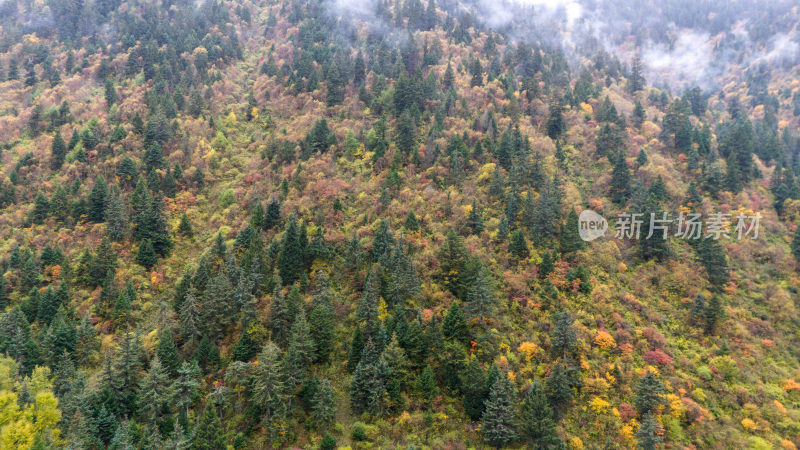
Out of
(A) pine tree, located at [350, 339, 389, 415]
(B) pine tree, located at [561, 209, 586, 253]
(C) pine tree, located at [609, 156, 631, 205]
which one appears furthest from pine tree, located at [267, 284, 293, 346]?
(C) pine tree, located at [609, 156, 631, 205]

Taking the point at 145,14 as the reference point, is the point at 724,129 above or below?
below

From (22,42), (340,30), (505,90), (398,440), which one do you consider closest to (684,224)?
(505,90)

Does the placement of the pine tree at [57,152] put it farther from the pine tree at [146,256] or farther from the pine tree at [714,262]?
the pine tree at [714,262]

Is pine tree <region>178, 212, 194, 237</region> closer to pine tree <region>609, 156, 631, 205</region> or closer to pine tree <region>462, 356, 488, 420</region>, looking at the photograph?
pine tree <region>462, 356, 488, 420</region>

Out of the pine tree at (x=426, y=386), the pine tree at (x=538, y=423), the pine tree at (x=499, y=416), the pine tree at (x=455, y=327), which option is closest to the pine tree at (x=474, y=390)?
the pine tree at (x=499, y=416)

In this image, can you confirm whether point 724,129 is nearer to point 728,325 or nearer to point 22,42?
point 728,325

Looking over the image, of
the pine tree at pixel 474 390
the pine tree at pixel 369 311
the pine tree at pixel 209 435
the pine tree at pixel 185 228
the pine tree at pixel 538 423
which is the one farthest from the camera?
the pine tree at pixel 185 228
